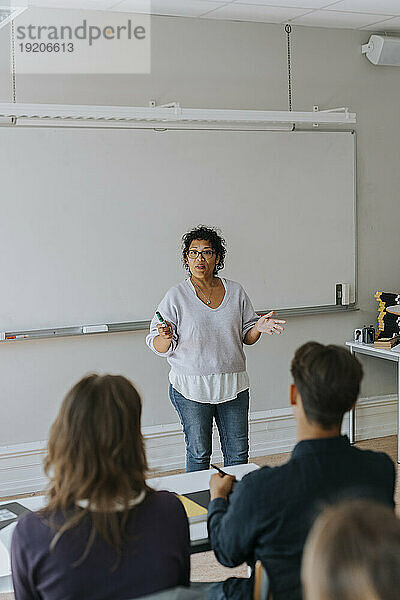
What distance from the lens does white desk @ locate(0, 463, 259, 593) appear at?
205 centimetres

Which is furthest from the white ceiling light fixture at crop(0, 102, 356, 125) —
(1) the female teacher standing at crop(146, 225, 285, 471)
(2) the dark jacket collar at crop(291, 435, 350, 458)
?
(2) the dark jacket collar at crop(291, 435, 350, 458)

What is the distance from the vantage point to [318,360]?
1.94m

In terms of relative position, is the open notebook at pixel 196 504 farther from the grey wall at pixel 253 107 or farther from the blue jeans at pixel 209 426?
the grey wall at pixel 253 107

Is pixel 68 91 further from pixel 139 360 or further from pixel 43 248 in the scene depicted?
pixel 139 360

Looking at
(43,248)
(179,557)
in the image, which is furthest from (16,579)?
(43,248)

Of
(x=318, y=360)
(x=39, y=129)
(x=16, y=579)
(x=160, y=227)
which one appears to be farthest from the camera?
(x=160, y=227)

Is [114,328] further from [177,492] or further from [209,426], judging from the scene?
[177,492]

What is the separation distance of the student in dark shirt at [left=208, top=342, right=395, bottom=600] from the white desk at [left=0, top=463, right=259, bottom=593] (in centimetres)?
21

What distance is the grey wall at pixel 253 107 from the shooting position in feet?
14.9

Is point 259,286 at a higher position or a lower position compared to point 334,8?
lower

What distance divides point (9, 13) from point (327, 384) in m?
2.90

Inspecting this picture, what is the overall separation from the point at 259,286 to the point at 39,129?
169 centimetres

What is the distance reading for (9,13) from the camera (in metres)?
3.94

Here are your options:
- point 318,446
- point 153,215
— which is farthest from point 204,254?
point 318,446
